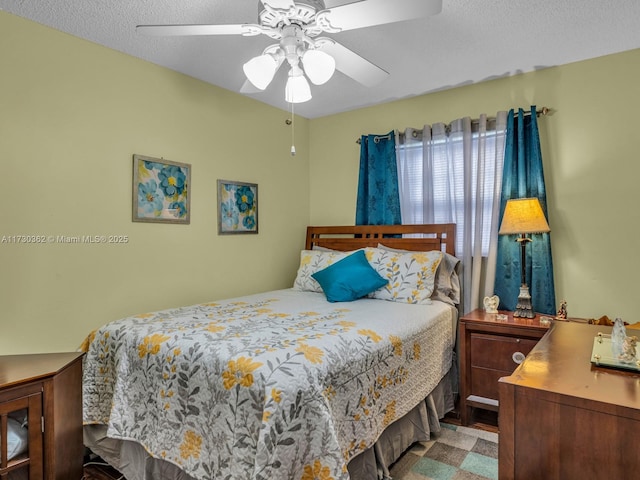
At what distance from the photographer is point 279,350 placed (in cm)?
155

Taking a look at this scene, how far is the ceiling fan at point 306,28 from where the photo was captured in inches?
56.8

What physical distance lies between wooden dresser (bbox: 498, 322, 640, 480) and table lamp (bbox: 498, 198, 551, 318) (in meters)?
1.40

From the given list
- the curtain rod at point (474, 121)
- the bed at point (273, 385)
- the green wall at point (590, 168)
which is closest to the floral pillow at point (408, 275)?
the bed at point (273, 385)

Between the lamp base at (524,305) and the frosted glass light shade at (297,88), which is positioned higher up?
the frosted glass light shade at (297,88)

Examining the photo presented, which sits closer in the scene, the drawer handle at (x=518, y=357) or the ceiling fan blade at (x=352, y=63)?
the ceiling fan blade at (x=352, y=63)

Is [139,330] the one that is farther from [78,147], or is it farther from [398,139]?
[398,139]

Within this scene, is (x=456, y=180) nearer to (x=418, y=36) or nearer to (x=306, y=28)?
(x=418, y=36)

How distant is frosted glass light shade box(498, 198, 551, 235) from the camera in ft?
8.05

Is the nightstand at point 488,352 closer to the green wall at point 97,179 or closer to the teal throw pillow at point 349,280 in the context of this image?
the teal throw pillow at point 349,280

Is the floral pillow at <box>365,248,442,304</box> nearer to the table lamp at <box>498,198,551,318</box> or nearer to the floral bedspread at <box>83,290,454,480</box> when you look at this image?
the floral bedspread at <box>83,290,454,480</box>

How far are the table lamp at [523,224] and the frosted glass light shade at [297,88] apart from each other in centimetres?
158

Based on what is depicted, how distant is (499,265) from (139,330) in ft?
8.15

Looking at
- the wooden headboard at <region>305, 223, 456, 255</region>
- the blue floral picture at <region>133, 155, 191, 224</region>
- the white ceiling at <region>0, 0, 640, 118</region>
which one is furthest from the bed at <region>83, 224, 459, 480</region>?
the white ceiling at <region>0, 0, 640, 118</region>

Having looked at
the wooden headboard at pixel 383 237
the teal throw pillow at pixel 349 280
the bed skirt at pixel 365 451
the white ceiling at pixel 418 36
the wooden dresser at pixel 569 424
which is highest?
the white ceiling at pixel 418 36
